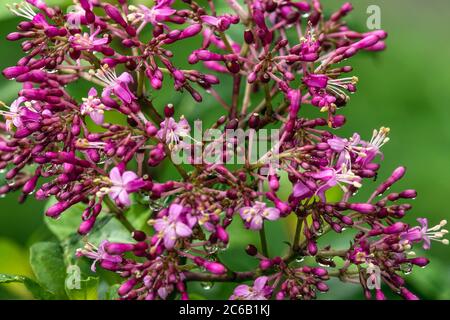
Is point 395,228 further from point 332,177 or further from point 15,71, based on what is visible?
point 15,71

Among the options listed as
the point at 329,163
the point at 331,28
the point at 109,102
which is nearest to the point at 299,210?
the point at 329,163

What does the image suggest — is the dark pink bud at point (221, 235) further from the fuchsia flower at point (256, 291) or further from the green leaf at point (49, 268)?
the green leaf at point (49, 268)

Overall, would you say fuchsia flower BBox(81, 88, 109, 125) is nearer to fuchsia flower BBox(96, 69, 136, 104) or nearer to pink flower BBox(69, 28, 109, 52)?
fuchsia flower BBox(96, 69, 136, 104)

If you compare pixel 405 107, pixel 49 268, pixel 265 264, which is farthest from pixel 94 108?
pixel 405 107

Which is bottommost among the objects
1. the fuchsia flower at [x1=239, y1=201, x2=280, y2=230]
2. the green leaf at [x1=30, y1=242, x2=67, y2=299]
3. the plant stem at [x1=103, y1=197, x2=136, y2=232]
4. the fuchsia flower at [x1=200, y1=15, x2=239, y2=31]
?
the green leaf at [x1=30, y1=242, x2=67, y2=299]

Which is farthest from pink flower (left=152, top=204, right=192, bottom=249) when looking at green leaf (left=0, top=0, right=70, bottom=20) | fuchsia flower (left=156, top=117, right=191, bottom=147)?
green leaf (left=0, top=0, right=70, bottom=20)

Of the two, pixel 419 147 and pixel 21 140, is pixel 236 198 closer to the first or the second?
pixel 21 140
